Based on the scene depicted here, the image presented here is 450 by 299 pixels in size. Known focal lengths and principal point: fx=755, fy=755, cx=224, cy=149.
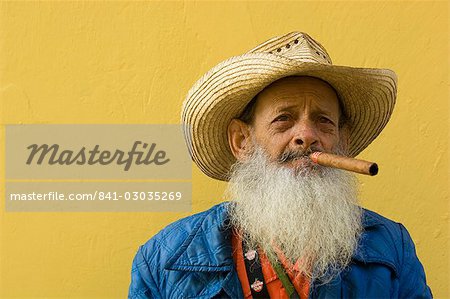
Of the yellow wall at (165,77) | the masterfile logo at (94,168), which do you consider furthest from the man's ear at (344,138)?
the masterfile logo at (94,168)

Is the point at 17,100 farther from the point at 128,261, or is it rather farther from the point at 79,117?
the point at 128,261

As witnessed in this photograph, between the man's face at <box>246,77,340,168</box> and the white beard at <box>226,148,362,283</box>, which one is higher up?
the man's face at <box>246,77,340,168</box>

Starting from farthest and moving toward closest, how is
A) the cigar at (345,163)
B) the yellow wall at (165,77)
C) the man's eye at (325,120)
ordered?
the yellow wall at (165,77) → the man's eye at (325,120) → the cigar at (345,163)

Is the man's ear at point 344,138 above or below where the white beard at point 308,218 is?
above

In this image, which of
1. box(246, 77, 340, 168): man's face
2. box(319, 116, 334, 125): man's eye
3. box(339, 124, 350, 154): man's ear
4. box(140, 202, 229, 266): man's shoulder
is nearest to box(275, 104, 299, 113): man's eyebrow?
box(246, 77, 340, 168): man's face

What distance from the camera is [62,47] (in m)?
3.21

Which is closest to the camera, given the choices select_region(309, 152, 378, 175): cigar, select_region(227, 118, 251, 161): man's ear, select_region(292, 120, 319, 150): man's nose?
select_region(309, 152, 378, 175): cigar

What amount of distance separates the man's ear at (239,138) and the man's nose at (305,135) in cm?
26

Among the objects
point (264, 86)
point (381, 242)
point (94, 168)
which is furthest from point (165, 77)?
point (381, 242)

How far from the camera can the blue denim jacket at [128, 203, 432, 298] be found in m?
2.47

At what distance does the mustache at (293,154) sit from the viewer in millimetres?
2459

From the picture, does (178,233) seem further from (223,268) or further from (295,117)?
(295,117)

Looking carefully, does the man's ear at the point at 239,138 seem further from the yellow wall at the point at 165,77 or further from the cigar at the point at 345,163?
the yellow wall at the point at 165,77

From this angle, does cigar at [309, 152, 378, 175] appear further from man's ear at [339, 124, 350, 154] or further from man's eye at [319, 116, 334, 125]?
man's ear at [339, 124, 350, 154]
